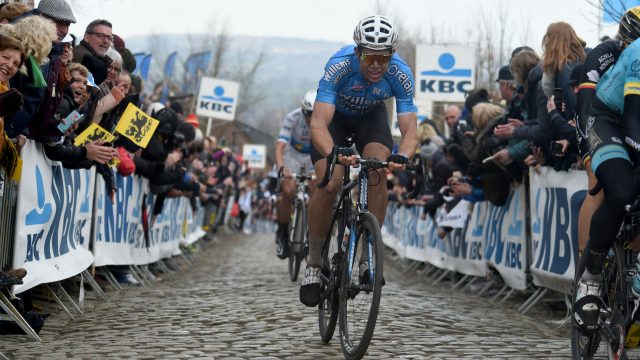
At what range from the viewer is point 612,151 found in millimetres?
5363

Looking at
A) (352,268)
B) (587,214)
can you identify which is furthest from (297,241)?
(587,214)

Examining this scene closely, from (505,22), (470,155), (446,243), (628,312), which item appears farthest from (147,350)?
(505,22)

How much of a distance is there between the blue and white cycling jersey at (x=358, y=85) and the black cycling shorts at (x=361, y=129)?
145 millimetres

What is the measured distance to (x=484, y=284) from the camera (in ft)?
41.0

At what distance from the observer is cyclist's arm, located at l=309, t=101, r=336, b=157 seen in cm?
684

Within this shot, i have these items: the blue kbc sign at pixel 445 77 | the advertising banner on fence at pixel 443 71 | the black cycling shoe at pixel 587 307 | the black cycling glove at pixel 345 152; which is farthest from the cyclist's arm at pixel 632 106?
the blue kbc sign at pixel 445 77

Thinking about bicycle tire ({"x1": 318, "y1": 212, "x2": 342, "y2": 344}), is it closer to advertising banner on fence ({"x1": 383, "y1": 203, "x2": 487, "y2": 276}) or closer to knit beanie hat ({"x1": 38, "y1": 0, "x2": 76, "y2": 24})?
knit beanie hat ({"x1": 38, "y1": 0, "x2": 76, "y2": 24})

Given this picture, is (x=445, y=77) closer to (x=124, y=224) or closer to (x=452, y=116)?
(x=452, y=116)

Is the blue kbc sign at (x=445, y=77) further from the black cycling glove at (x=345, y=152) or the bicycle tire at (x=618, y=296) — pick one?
the bicycle tire at (x=618, y=296)

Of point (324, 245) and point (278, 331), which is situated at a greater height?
point (324, 245)

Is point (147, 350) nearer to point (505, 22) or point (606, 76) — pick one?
point (606, 76)

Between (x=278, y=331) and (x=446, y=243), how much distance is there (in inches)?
300

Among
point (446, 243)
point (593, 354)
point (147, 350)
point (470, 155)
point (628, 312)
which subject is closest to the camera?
point (628, 312)

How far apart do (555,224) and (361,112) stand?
2.66 m
